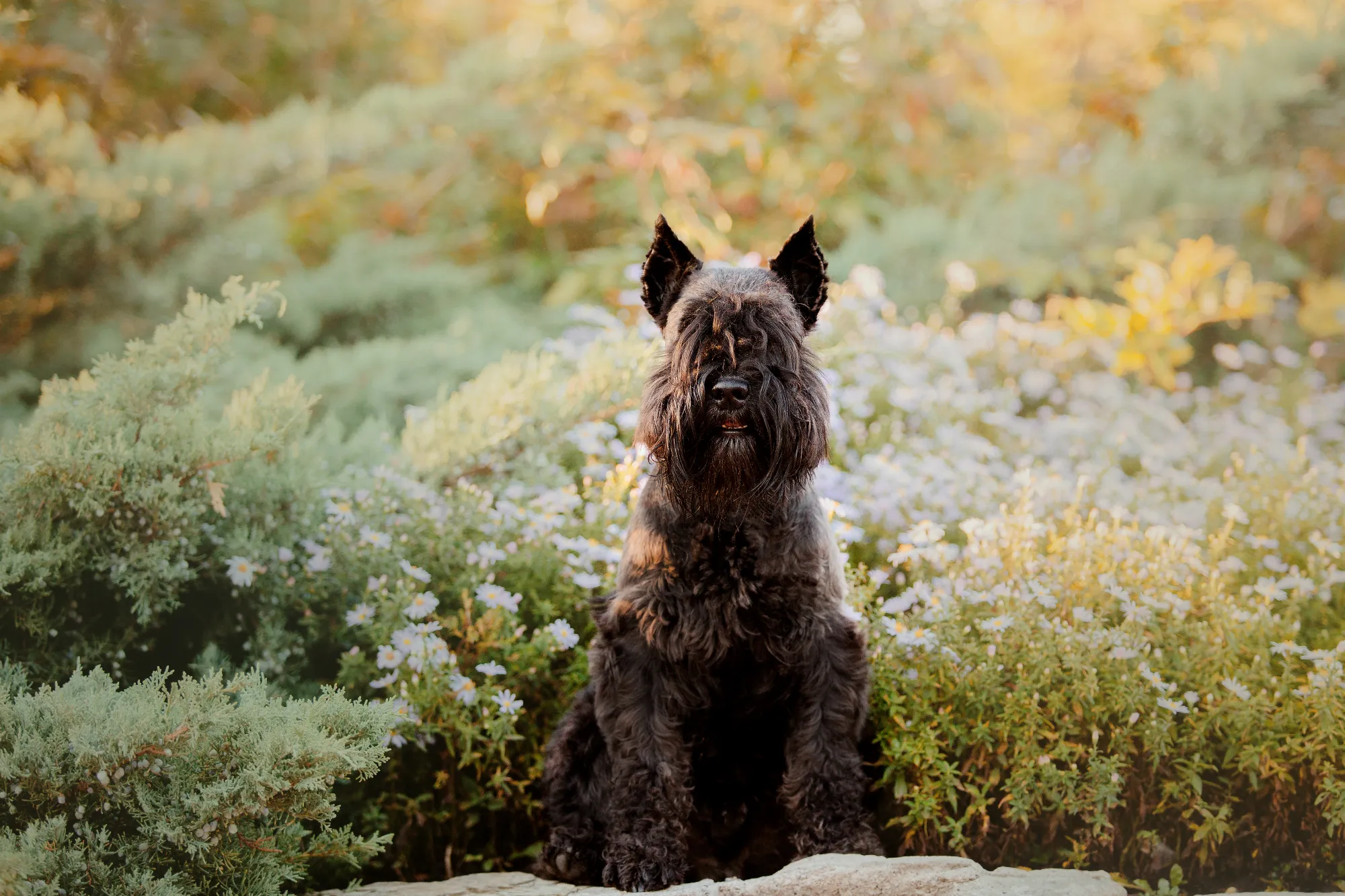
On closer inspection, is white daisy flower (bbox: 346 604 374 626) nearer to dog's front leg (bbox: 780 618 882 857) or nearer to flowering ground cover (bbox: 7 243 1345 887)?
flowering ground cover (bbox: 7 243 1345 887)

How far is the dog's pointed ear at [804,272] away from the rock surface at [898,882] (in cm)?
155

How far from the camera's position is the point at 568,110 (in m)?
6.66

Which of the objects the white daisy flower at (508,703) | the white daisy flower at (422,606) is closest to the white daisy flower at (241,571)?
the white daisy flower at (422,606)

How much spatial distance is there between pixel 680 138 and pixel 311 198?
8.73 ft

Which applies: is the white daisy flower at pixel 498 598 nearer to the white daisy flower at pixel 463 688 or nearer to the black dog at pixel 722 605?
the white daisy flower at pixel 463 688

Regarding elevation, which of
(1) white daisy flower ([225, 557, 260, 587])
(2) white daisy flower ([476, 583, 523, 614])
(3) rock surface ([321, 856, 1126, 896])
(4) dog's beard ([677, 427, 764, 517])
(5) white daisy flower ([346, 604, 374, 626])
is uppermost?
(4) dog's beard ([677, 427, 764, 517])

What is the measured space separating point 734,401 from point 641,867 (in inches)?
54.0

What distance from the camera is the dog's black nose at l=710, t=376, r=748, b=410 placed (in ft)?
Result: 8.65

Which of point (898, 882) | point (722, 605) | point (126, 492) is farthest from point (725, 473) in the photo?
point (126, 492)

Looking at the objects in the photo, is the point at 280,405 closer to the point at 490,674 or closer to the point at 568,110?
the point at 490,674

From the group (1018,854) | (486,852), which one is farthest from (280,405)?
(1018,854)

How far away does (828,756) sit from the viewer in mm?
2891

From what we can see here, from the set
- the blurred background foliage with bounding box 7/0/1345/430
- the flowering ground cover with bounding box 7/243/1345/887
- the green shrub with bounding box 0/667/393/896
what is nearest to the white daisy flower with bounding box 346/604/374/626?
the flowering ground cover with bounding box 7/243/1345/887

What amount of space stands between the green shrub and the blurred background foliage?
3.23m
